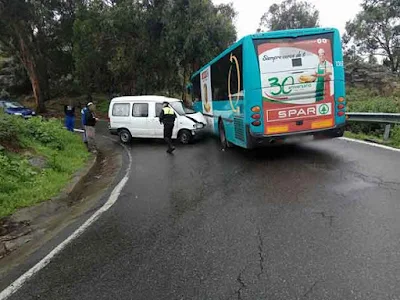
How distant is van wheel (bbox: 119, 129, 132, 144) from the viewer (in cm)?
1549

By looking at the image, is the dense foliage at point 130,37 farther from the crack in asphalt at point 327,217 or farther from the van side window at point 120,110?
the crack in asphalt at point 327,217

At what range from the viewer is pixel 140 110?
14922mm

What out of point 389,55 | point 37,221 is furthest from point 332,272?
point 389,55

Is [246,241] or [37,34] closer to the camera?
[246,241]

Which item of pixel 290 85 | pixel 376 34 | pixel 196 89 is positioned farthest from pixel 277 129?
pixel 376 34

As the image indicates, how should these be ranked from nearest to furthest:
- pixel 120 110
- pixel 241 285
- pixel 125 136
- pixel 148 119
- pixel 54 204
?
pixel 241 285 → pixel 54 204 → pixel 148 119 → pixel 120 110 → pixel 125 136

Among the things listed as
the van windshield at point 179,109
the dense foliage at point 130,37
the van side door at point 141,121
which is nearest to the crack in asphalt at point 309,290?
the van windshield at point 179,109

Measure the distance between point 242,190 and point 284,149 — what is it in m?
4.12

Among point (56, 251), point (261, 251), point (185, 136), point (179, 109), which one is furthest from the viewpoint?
point (179, 109)

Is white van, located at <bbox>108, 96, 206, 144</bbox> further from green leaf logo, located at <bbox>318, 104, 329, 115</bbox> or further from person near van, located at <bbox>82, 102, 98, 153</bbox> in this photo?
green leaf logo, located at <bbox>318, 104, 329, 115</bbox>

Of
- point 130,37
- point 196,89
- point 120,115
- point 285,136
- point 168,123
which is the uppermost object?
point 130,37

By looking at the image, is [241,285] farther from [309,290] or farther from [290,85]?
[290,85]

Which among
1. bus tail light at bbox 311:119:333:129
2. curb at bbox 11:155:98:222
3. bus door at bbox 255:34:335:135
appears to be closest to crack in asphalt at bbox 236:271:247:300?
curb at bbox 11:155:98:222

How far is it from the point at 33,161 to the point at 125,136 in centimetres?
614
